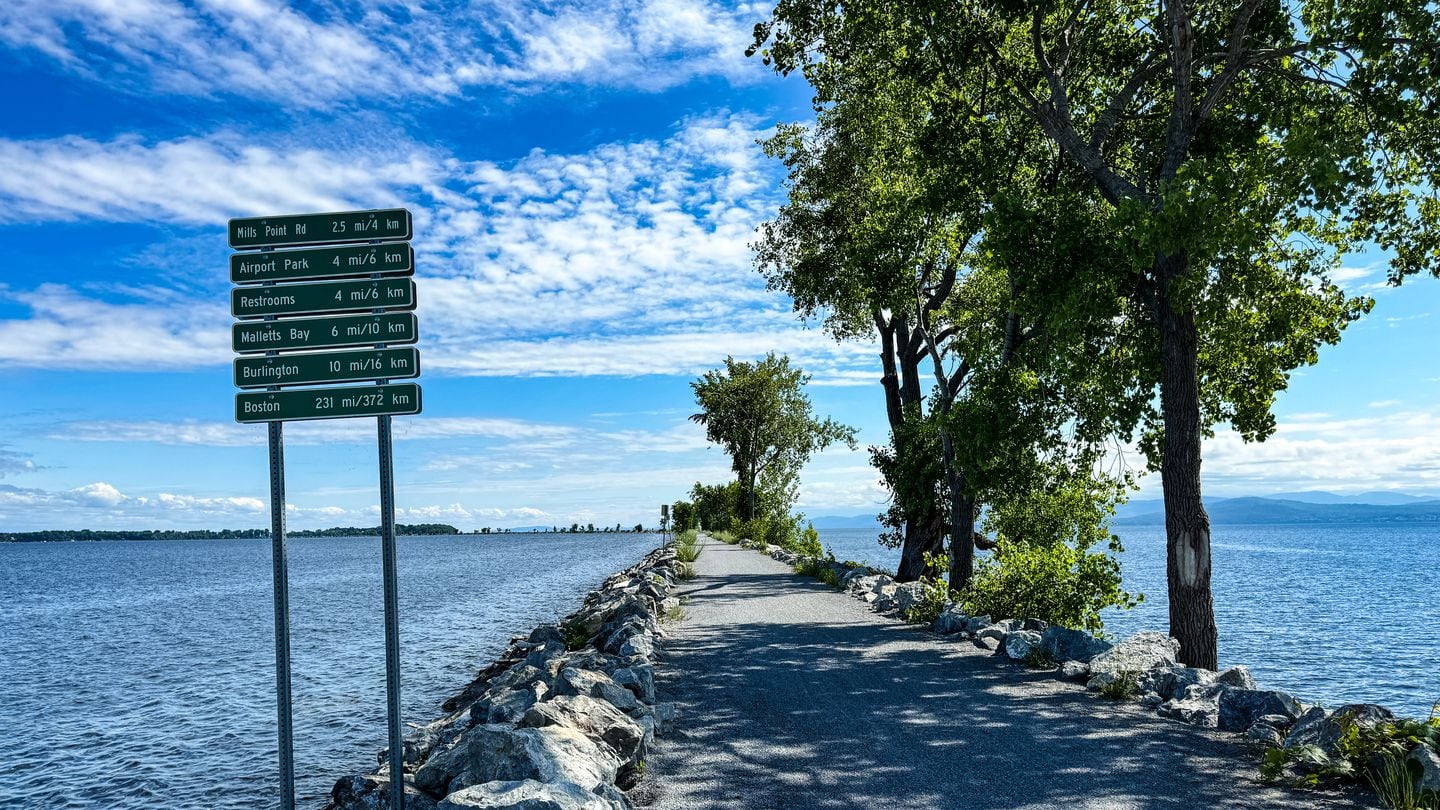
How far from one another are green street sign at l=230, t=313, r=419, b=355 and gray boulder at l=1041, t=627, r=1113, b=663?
9097 mm

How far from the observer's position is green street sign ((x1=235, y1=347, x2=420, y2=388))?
6992 millimetres

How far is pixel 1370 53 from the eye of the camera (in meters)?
10.4

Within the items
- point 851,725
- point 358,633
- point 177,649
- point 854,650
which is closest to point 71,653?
point 177,649

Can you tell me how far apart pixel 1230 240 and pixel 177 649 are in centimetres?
3233

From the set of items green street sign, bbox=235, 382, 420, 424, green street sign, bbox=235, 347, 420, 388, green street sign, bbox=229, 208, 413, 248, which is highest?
green street sign, bbox=229, 208, 413, 248

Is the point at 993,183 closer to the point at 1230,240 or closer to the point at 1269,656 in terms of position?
the point at 1230,240

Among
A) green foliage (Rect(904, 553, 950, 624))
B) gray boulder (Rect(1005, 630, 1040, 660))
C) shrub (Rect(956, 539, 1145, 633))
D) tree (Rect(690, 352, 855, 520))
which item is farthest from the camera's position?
tree (Rect(690, 352, 855, 520))

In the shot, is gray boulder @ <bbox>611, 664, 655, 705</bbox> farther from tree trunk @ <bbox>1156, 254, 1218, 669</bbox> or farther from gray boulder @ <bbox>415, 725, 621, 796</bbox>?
tree trunk @ <bbox>1156, 254, 1218, 669</bbox>

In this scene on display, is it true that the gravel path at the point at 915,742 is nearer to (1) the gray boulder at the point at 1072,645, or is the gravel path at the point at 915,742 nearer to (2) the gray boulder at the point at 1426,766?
(2) the gray boulder at the point at 1426,766

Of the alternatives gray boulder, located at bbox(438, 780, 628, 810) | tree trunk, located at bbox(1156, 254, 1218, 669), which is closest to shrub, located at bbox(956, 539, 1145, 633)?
tree trunk, located at bbox(1156, 254, 1218, 669)

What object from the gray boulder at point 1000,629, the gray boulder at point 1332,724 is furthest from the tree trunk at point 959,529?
the gray boulder at point 1332,724

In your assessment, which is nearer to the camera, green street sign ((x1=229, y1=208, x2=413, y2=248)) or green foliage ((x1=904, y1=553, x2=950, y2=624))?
green street sign ((x1=229, y1=208, x2=413, y2=248))

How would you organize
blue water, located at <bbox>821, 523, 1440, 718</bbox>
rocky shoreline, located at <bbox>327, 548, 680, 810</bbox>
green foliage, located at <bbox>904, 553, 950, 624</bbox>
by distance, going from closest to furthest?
1. rocky shoreline, located at <bbox>327, 548, 680, 810</bbox>
2. green foliage, located at <bbox>904, 553, 950, 624</bbox>
3. blue water, located at <bbox>821, 523, 1440, 718</bbox>

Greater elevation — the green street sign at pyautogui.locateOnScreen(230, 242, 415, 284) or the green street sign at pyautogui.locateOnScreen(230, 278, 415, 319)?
the green street sign at pyautogui.locateOnScreen(230, 242, 415, 284)
